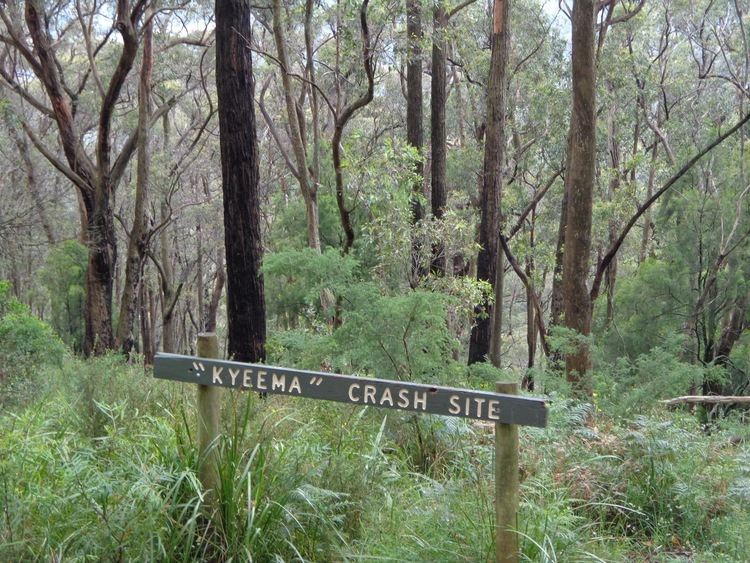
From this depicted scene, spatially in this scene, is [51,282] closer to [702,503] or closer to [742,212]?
[742,212]

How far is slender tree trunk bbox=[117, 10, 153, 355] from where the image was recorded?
17453 millimetres

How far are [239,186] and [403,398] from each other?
644cm

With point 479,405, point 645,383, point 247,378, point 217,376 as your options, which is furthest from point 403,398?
point 645,383

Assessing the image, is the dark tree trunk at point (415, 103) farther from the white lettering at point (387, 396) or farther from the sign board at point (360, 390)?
the white lettering at point (387, 396)

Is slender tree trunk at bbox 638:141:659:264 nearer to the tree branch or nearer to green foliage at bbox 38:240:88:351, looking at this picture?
the tree branch

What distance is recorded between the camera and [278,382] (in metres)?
3.78

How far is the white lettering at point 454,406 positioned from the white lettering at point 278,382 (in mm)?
791

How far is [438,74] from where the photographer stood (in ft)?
57.3

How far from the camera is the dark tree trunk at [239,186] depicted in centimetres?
946

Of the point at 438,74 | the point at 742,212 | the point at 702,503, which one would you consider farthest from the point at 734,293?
the point at 702,503

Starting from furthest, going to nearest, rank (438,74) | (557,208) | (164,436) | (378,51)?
(557,208)
(438,74)
(378,51)
(164,436)

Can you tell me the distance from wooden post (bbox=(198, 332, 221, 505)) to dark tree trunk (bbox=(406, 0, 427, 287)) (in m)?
11.2

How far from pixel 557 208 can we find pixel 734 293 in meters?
12.8

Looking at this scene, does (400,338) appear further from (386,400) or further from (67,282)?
(67,282)
